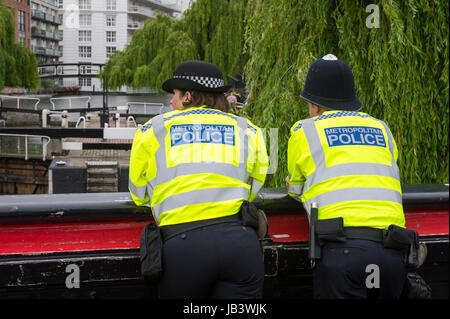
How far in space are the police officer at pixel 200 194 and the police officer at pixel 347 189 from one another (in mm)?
265

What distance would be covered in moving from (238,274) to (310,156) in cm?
60

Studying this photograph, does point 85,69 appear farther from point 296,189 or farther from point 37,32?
point 296,189

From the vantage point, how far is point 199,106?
244 centimetres

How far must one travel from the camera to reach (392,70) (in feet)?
14.4

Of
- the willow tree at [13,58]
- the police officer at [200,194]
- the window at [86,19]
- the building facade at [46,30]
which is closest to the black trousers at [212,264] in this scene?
the police officer at [200,194]

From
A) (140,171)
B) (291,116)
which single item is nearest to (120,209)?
A: (140,171)

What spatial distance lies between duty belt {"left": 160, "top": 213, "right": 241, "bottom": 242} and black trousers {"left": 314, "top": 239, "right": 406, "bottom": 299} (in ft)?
1.47

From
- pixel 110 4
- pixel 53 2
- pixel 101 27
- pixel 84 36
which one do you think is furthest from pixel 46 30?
pixel 101 27

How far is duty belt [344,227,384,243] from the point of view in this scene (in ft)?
7.24

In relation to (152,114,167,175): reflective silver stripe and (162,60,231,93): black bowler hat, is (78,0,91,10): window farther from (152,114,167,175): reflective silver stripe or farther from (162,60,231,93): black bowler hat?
(152,114,167,175): reflective silver stripe

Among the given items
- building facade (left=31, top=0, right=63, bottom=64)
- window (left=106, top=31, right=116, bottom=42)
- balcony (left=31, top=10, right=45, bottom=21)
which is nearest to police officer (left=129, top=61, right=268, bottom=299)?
window (left=106, top=31, right=116, bottom=42)

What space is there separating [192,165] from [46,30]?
202 feet

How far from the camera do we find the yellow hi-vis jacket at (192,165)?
85.6 inches

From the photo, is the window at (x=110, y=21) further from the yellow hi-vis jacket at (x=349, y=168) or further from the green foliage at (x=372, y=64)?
the yellow hi-vis jacket at (x=349, y=168)
